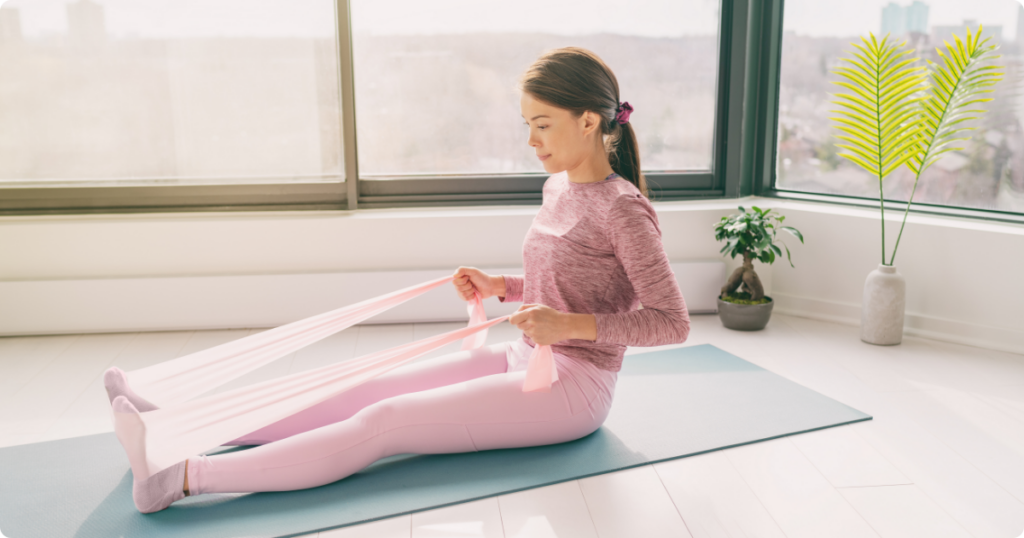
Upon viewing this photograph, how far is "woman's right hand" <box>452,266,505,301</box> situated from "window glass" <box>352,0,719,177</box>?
60.9 inches

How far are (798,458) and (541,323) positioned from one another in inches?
33.3

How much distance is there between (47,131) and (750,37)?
304cm

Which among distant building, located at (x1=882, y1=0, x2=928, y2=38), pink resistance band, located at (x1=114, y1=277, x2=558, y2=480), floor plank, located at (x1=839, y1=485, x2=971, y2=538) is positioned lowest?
floor plank, located at (x1=839, y1=485, x2=971, y2=538)

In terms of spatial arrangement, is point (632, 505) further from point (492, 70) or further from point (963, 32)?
point (963, 32)

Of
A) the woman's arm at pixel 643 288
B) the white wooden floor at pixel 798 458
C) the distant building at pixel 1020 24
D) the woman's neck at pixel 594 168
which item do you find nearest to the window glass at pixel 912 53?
the distant building at pixel 1020 24

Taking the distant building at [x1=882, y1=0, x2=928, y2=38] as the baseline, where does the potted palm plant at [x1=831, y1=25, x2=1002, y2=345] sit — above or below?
below

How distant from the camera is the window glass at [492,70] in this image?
3.24m

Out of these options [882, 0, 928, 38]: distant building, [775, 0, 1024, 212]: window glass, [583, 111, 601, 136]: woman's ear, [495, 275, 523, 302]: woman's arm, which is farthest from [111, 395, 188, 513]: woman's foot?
[882, 0, 928, 38]: distant building

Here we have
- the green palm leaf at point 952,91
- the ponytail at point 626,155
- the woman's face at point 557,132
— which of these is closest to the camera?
the woman's face at point 557,132

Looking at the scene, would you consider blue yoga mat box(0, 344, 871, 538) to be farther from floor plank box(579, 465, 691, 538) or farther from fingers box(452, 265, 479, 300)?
fingers box(452, 265, 479, 300)

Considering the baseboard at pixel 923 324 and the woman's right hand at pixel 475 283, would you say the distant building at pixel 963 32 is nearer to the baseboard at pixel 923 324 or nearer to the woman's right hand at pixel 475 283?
the baseboard at pixel 923 324

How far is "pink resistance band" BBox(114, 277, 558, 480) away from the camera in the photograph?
1448 millimetres

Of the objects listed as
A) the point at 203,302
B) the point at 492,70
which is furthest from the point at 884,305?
the point at 203,302

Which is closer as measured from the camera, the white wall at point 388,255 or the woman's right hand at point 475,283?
the woman's right hand at point 475,283
